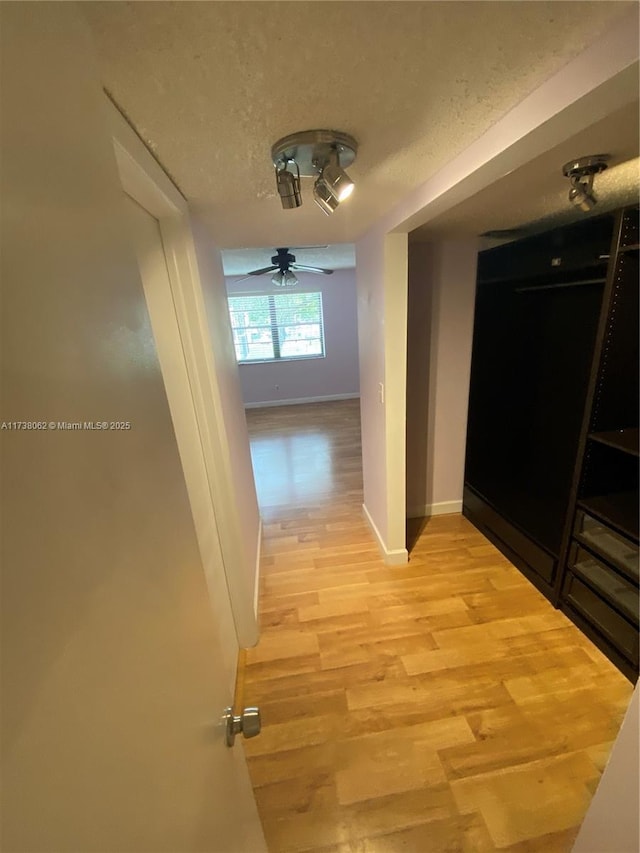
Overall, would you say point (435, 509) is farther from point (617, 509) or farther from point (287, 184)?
point (287, 184)

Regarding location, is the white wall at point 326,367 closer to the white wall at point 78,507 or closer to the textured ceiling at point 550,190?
the textured ceiling at point 550,190

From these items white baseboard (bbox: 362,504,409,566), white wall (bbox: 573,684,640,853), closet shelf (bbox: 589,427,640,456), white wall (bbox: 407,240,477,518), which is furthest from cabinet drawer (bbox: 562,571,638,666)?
white wall (bbox: 407,240,477,518)

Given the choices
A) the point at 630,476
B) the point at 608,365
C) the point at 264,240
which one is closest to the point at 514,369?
the point at 608,365

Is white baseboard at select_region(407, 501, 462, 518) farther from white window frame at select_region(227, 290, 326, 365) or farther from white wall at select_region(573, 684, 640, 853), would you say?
white window frame at select_region(227, 290, 326, 365)

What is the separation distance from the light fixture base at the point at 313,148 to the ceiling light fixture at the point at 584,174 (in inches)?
31.3

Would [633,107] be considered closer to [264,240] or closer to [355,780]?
[264,240]

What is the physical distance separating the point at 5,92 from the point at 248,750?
1938mm

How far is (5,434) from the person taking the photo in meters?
0.27

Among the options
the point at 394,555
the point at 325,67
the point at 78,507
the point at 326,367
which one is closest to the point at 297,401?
the point at 326,367

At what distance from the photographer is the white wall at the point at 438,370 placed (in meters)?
2.38

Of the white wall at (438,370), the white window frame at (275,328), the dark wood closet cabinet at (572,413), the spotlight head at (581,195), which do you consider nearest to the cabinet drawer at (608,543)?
the dark wood closet cabinet at (572,413)

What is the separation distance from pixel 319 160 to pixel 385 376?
1254mm

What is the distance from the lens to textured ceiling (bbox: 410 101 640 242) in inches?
38.9

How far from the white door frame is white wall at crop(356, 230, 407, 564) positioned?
→ 3.22ft
